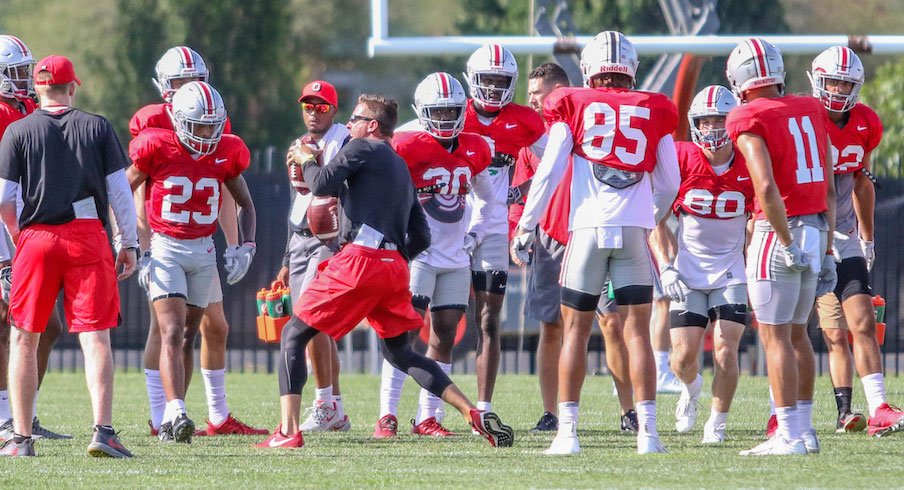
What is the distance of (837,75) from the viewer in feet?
27.7

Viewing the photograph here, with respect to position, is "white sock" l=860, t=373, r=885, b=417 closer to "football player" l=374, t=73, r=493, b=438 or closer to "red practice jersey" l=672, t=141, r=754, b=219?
"red practice jersey" l=672, t=141, r=754, b=219

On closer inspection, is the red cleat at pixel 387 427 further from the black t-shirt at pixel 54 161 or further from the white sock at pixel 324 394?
the black t-shirt at pixel 54 161

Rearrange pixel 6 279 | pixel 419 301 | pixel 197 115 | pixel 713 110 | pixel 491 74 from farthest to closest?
pixel 491 74, pixel 419 301, pixel 713 110, pixel 197 115, pixel 6 279

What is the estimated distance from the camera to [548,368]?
907 cm

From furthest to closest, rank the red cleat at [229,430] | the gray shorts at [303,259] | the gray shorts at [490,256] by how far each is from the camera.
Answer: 1. the gray shorts at [490,256]
2. the gray shorts at [303,259]
3. the red cleat at [229,430]

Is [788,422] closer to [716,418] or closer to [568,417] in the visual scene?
[716,418]

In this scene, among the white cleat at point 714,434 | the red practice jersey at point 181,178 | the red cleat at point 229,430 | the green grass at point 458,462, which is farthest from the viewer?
the red cleat at point 229,430

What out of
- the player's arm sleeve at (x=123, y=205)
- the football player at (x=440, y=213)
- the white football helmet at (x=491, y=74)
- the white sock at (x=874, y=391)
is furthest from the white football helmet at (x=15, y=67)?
the white sock at (x=874, y=391)

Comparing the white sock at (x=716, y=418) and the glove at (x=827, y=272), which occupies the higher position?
the glove at (x=827, y=272)

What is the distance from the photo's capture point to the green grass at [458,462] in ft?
21.4

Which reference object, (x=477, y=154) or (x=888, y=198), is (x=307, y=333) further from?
(x=888, y=198)

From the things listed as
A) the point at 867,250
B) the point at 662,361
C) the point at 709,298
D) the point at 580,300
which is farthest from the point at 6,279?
the point at 662,361

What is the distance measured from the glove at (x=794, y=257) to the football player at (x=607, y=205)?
2.13 feet

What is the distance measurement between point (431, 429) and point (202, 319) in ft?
4.83
